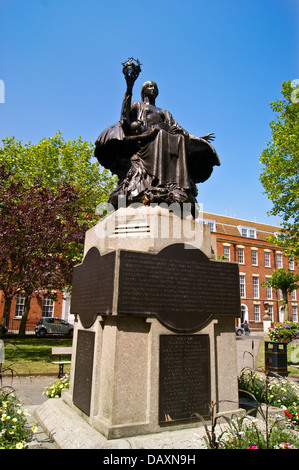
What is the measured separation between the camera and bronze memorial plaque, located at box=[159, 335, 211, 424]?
3.86 m

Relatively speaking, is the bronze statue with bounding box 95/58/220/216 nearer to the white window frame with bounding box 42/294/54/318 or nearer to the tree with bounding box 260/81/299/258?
the tree with bounding box 260/81/299/258

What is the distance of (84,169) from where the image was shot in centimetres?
2356

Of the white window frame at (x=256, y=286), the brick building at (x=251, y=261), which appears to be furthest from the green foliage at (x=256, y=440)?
the white window frame at (x=256, y=286)

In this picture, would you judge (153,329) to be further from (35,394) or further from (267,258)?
(267,258)

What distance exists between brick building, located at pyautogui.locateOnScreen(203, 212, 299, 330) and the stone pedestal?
37747mm

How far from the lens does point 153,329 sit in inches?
156

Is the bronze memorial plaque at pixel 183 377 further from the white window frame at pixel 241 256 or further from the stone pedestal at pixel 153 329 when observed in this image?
the white window frame at pixel 241 256

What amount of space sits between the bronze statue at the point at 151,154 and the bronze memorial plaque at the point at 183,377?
2033 mm

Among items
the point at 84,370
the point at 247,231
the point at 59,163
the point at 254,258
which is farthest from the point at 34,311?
the point at 247,231

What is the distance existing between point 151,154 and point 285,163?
15.9 meters

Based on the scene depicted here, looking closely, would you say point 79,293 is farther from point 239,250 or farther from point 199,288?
point 239,250

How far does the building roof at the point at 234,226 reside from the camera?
46088mm

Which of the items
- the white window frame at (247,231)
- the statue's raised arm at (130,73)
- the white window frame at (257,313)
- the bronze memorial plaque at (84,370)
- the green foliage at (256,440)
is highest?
the white window frame at (247,231)
